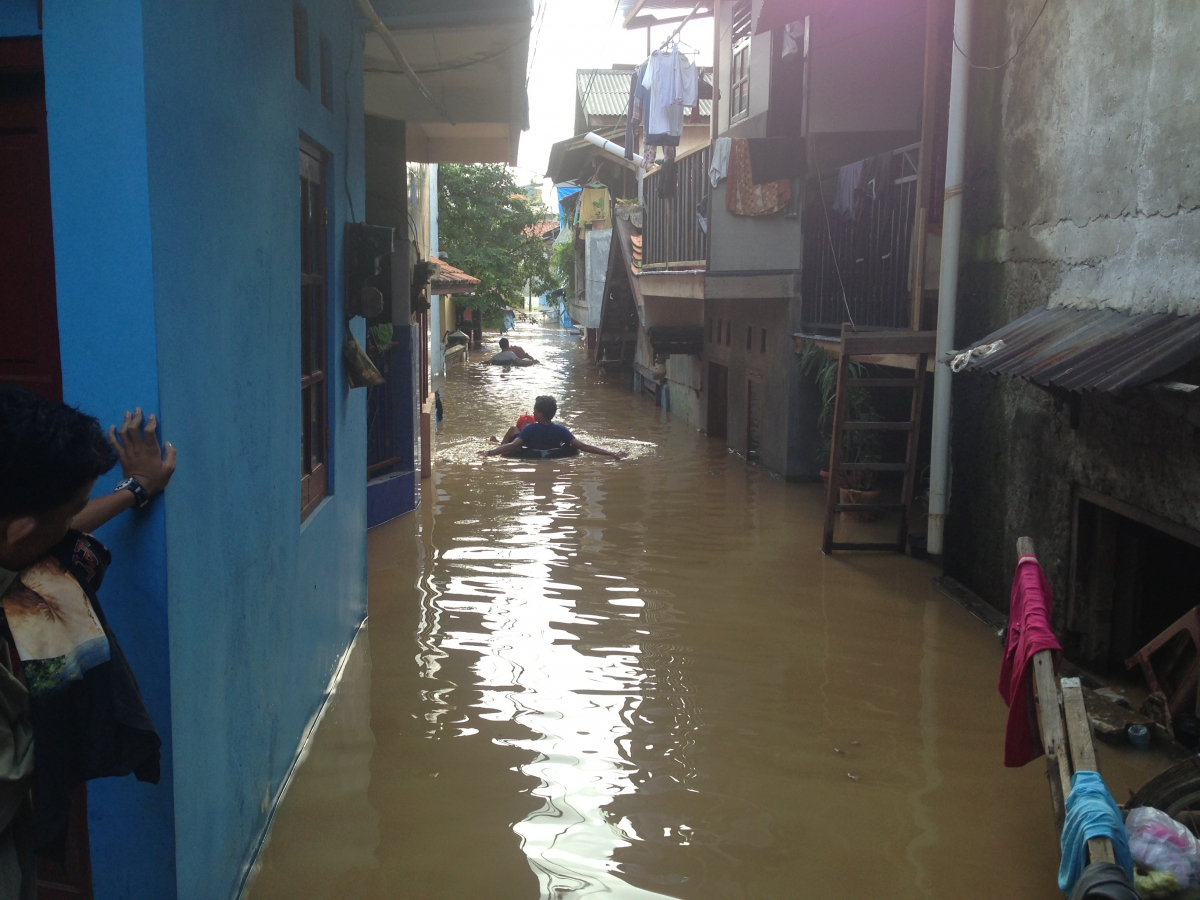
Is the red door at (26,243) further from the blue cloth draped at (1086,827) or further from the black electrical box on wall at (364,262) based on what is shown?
the blue cloth draped at (1086,827)

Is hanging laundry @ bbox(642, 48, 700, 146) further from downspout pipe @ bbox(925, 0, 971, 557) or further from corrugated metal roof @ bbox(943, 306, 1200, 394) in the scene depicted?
corrugated metal roof @ bbox(943, 306, 1200, 394)

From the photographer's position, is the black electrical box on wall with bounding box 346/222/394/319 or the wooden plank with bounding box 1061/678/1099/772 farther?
the black electrical box on wall with bounding box 346/222/394/319

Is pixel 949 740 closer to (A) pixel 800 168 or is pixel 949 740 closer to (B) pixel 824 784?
(B) pixel 824 784

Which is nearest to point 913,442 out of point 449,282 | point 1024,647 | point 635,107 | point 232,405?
point 1024,647

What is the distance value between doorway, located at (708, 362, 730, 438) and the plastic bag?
13746mm

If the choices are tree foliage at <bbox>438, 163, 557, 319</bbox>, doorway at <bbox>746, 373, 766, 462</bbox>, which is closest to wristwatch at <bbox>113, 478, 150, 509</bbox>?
doorway at <bbox>746, 373, 766, 462</bbox>

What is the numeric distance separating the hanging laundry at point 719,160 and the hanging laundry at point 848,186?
62.4 inches

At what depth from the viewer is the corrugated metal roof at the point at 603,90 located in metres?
28.4

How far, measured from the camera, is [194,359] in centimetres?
322

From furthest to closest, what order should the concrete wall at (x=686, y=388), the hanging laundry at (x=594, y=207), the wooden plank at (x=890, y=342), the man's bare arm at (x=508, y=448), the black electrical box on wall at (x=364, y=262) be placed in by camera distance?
the hanging laundry at (x=594, y=207) → the concrete wall at (x=686, y=388) → the man's bare arm at (x=508, y=448) → the wooden plank at (x=890, y=342) → the black electrical box on wall at (x=364, y=262)

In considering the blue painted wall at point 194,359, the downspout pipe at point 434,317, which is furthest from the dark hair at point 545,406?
the downspout pipe at point 434,317

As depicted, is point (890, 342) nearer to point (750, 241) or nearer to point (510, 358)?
point (750, 241)

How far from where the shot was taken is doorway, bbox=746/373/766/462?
1444 centimetres

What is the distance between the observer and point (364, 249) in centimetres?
623
